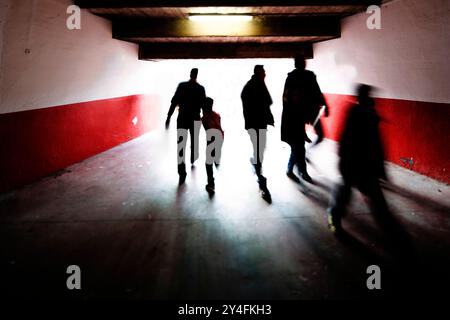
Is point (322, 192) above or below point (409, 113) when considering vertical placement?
below

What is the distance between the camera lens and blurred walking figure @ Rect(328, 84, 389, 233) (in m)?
2.76

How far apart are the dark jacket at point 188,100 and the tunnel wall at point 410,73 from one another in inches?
114

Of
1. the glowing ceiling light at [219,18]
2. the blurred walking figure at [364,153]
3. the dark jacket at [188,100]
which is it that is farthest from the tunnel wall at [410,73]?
the dark jacket at [188,100]

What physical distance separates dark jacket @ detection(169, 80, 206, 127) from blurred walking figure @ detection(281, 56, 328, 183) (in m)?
1.45

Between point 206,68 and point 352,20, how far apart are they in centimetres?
1152

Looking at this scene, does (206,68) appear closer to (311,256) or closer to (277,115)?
(277,115)

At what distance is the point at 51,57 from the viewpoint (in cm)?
466

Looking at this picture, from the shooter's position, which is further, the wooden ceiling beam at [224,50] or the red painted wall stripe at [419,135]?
the wooden ceiling beam at [224,50]

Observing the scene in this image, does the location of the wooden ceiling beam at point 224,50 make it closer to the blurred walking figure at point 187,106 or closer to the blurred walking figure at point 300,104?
the blurred walking figure at point 187,106

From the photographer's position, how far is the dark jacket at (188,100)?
15.1ft

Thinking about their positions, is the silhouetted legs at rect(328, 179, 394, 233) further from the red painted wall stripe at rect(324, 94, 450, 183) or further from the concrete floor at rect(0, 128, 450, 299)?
the red painted wall stripe at rect(324, 94, 450, 183)
